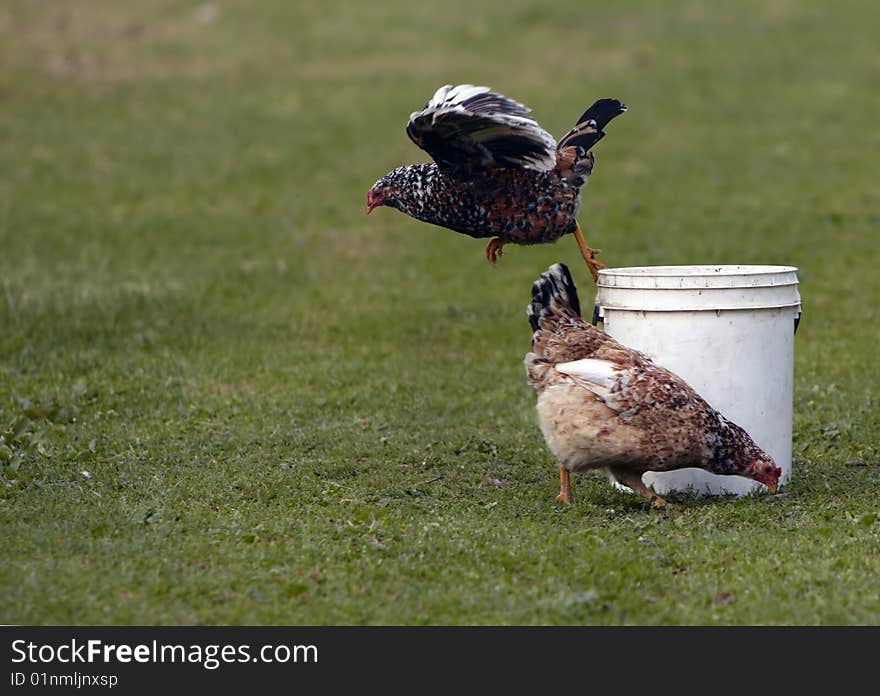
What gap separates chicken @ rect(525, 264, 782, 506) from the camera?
18.3ft

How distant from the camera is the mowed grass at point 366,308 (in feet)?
15.4

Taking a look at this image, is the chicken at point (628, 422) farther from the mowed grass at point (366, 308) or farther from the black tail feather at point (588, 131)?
the black tail feather at point (588, 131)

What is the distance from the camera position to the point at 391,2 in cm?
2102

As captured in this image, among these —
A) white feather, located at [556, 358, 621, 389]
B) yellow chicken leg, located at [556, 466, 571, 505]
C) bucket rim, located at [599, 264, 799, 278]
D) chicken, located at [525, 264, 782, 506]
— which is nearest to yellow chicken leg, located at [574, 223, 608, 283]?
bucket rim, located at [599, 264, 799, 278]

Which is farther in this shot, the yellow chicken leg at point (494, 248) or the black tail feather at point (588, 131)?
the yellow chicken leg at point (494, 248)

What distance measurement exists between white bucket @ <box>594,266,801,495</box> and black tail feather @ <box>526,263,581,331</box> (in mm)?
207

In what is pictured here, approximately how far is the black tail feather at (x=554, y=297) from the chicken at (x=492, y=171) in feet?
0.80

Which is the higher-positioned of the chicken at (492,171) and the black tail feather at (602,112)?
the black tail feather at (602,112)

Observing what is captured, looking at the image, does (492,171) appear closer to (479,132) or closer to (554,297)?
(479,132)

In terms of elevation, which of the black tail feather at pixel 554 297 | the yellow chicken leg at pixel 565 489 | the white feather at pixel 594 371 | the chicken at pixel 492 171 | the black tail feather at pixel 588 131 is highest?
the black tail feather at pixel 588 131

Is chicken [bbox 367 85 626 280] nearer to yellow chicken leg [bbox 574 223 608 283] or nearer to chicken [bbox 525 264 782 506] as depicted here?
yellow chicken leg [bbox 574 223 608 283]

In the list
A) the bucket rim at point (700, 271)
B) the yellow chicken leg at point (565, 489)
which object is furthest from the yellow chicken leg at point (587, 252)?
the yellow chicken leg at point (565, 489)

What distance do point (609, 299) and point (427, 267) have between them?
5531 millimetres

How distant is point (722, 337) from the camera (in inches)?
233
